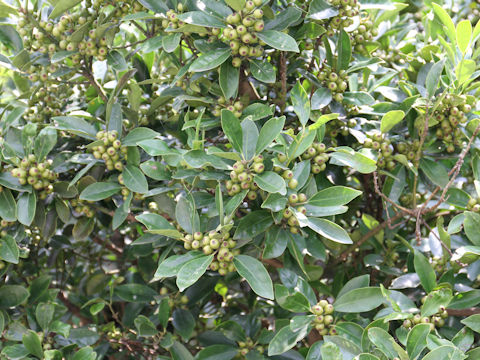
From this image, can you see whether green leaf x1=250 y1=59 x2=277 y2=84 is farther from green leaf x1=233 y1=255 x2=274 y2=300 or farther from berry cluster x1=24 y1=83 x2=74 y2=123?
berry cluster x1=24 y1=83 x2=74 y2=123

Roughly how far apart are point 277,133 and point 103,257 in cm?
173

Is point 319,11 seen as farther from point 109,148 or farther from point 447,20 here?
point 109,148

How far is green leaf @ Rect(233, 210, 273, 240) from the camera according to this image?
1.77 metres

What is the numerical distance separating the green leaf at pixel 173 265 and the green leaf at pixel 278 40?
0.65m

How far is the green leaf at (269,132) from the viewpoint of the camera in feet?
5.39

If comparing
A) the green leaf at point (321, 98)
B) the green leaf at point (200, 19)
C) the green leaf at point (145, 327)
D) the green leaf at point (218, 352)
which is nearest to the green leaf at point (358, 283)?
the green leaf at point (218, 352)

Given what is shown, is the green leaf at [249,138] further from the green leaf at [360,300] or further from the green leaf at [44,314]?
the green leaf at [44,314]

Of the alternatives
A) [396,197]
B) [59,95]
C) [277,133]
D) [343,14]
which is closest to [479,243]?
[396,197]

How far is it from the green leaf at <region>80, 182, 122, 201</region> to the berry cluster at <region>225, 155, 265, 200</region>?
475mm

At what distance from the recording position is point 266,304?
2.51 metres

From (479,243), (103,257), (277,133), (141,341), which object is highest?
(277,133)

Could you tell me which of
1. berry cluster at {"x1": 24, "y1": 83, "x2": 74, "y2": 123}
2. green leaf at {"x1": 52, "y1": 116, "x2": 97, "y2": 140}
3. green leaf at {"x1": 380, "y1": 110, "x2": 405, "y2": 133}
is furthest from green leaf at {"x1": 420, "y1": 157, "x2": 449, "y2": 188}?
berry cluster at {"x1": 24, "y1": 83, "x2": 74, "y2": 123}

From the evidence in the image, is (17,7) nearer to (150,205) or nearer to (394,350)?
(150,205)

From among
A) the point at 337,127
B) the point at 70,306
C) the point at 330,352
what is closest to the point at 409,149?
the point at 337,127
